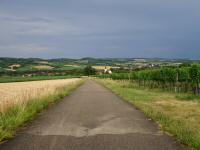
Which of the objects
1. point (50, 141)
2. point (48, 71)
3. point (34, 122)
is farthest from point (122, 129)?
point (48, 71)

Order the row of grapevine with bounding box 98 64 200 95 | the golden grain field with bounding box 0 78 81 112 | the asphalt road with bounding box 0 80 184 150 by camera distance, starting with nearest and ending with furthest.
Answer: the asphalt road with bounding box 0 80 184 150 → the golden grain field with bounding box 0 78 81 112 → the row of grapevine with bounding box 98 64 200 95

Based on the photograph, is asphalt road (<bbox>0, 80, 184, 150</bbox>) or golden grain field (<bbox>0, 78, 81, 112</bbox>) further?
golden grain field (<bbox>0, 78, 81, 112</bbox>)

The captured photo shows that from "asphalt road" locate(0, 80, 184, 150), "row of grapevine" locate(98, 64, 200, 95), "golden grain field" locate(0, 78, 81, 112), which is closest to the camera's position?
"asphalt road" locate(0, 80, 184, 150)

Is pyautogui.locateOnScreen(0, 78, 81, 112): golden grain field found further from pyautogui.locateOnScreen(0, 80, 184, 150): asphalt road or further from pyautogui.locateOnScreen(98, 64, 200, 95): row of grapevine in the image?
pyautogui.locateOnScreen(98, 64, 200, 95): row of grapevine

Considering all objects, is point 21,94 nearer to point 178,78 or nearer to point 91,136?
point 91,136

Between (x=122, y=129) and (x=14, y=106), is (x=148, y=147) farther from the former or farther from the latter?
(x=14, y=106)

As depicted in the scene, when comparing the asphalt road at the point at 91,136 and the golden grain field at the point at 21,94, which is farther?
the golden grain field at the point at 21,94

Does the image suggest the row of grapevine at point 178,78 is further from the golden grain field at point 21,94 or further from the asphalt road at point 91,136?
the asphalt road at point 91,136

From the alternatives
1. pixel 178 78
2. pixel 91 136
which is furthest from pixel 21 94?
pixel 178 78

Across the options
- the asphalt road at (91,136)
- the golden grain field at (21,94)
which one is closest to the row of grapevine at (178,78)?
the golden grain field at (21,94)

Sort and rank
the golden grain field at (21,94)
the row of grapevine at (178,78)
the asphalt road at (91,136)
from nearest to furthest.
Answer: the asphalt road at (91,136), the golden grain field at (21,94), the row of grapevine at (178,78)

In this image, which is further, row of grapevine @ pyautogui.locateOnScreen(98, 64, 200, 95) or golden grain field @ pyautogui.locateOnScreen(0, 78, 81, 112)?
row of grapevine @ pyautogui.locateOnScreen(98, 64, 200, 95)

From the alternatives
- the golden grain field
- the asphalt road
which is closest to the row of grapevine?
the golden grain field

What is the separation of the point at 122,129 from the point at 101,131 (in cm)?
79
